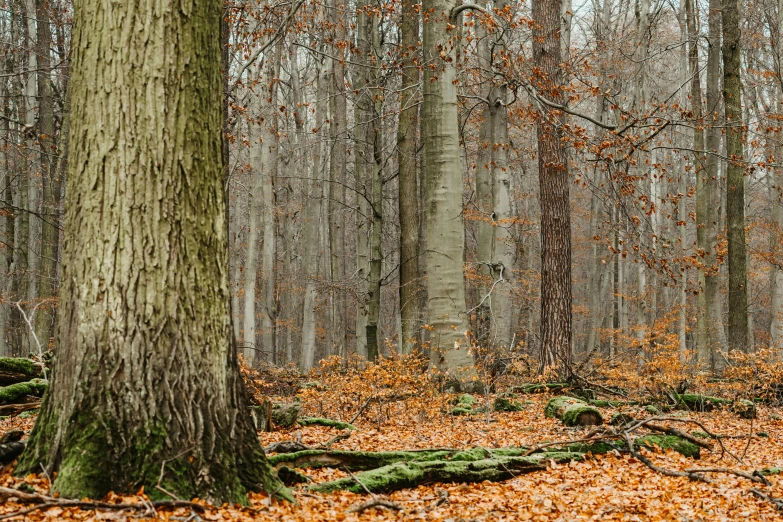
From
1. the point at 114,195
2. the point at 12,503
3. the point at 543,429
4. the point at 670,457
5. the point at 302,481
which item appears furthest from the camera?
the point at 543,429

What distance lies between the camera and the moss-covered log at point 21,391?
7.35 m

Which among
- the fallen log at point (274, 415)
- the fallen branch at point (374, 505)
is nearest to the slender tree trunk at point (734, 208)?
the fallen log at point (274, 415)

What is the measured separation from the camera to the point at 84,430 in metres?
3.55

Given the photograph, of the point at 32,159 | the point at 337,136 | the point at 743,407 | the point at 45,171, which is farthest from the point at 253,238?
the point at 743,407

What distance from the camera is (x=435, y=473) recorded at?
4957mm

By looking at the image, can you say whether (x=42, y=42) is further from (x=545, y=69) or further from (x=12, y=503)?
(x=12, y=503)

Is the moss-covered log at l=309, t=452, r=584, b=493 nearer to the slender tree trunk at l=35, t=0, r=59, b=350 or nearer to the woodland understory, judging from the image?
the woodland understory

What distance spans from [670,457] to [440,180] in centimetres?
508

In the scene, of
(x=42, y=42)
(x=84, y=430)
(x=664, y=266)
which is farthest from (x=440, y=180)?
(x=42, y=42)

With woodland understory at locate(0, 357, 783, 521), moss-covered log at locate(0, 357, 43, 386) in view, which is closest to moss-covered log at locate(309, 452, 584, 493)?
woodland understory at locate(0, 357, 783, 521)

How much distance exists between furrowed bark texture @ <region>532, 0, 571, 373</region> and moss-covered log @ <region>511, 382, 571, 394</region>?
2.28 feet

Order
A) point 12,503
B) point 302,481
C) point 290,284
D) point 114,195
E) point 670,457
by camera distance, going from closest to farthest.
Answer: point 12,503 → point 114,195 → point 302,481 → point 670,457 → point 290,284

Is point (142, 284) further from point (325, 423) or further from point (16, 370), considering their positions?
point (16, 370)

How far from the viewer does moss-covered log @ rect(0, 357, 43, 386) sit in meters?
8.03
